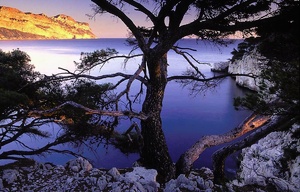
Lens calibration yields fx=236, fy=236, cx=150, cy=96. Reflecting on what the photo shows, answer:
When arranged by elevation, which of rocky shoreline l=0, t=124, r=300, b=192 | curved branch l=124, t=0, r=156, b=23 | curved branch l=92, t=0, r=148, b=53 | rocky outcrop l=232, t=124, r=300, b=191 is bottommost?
rocky outcrop l=232, t=124, r=300, b=191

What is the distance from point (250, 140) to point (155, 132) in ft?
6.62

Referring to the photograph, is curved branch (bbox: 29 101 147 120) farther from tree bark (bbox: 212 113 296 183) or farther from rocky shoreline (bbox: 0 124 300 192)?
tree bark (bbox: 212 113 296 183)

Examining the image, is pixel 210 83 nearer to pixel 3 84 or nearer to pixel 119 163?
pixel 3 84

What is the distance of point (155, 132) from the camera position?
5.36m

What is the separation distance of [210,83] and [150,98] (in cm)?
213

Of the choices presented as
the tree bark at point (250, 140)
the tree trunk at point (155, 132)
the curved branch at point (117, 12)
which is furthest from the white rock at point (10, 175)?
the tree bark at point (250, 140)

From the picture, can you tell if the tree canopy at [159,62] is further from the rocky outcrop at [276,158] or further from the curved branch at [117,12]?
the rocky outcrop at [276,158]

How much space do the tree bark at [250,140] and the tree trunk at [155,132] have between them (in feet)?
3.55

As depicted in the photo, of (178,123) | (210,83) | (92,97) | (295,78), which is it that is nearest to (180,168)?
(210,83)

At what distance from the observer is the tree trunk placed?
5355 millimetres

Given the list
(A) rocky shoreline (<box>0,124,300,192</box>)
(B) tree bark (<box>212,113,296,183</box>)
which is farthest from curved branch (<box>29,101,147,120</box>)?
(B) tree bark (<box>212,113,296,183</box>)

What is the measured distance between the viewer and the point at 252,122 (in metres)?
5.46

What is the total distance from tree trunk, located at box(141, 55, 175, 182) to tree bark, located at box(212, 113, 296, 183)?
1082 mm

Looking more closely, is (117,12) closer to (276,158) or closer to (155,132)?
(155,132)
